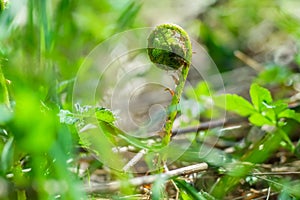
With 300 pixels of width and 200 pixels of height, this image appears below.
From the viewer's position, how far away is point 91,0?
2273mm

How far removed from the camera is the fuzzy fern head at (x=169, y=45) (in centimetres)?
95

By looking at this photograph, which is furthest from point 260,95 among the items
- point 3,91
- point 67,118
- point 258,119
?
point 3,91

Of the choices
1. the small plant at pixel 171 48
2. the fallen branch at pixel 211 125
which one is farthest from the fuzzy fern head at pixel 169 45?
the fallen branch at pixel 211 125

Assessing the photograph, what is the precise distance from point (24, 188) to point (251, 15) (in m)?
1.87

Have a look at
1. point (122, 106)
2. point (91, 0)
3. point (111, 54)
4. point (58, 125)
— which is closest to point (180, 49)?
point (58, 125)

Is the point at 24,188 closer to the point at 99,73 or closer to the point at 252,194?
the point at 252,194

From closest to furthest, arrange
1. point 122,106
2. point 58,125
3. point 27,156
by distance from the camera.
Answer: point 58,125 < point 27,156 < point 122,106

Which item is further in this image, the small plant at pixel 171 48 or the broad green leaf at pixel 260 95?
the broad green leaf at pixel 260 95

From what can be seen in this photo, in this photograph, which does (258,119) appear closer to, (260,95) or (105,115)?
(260,95)

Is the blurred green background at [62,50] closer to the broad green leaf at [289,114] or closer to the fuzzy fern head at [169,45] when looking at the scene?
the fuzzy fern head at [169,45]

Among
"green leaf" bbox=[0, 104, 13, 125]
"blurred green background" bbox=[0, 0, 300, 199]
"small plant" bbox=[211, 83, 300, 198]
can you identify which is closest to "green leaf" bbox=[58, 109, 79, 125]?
"blurred green background" bbox=[0, 0, 300, 199]

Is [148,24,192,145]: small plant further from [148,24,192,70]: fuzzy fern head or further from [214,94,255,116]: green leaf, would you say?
[214,94,255,116]: green leaf

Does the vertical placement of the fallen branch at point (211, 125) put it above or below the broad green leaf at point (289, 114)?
above

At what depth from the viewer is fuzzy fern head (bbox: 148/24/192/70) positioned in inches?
37.4
